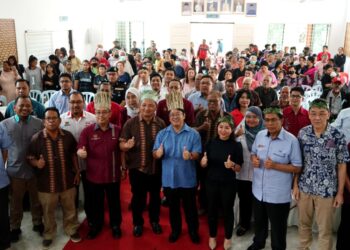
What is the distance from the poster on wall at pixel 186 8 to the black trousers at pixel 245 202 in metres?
11.6

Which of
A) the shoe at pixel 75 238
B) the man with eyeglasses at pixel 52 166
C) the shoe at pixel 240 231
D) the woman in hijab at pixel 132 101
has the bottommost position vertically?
the shoe at pixel 75 238

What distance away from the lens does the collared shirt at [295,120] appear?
12.0ft

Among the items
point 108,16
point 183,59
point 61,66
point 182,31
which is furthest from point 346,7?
point 61,66

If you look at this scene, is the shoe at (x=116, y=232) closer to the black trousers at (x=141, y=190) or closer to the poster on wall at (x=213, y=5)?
the black trousers at (x=141, y=190)

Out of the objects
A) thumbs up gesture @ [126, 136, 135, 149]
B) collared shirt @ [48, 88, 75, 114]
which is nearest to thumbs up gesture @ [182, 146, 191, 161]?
thumbs up gesture @ [126, 136, 135, 149]

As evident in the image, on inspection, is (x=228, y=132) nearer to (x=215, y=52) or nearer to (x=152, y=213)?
(x=152, y=213)

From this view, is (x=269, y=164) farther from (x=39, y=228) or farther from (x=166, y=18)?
(x=166, y=18)

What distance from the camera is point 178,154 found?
2.94 meters

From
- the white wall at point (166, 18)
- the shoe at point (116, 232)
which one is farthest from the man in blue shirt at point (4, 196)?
the white wall at point (166, 18)

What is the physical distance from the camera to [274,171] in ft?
8.61

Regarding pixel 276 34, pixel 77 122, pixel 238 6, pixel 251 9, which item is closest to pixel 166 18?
pixel 238 6

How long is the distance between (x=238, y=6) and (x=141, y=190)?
11.8m

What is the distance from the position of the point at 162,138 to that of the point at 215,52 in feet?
41.1

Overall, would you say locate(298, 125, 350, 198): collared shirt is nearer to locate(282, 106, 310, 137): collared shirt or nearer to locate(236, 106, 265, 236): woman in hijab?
locate(236, 106, 265, 236): woman in hijab
